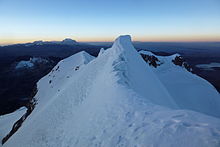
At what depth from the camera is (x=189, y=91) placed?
23359 mm

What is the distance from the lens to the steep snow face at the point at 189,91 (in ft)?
66.9

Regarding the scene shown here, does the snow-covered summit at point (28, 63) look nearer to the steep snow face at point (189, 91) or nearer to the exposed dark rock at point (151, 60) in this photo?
the exposed dark rock at point (151, 60)

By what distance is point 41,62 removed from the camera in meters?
135

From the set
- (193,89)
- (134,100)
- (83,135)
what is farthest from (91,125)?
(193,89)

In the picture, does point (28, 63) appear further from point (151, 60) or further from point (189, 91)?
point (189, 91)

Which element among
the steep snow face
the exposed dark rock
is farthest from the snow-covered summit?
the steep snow face

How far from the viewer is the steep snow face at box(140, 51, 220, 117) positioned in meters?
20.4

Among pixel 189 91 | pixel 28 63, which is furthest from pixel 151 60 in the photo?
pixel 28 63

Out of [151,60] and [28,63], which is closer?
[151,60]

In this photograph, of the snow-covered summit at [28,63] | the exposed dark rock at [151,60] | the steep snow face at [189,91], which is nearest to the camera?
the steep snow face at [189,91]

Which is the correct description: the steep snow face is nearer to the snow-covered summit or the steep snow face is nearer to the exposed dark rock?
the exposed dark rock

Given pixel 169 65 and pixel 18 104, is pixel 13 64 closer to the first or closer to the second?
pixel 18 104

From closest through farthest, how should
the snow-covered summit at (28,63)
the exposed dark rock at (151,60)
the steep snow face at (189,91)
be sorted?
the steep snow face at (189,91)
the exposed dark rock at (151,60)
the snow-covered summit at (28,63)

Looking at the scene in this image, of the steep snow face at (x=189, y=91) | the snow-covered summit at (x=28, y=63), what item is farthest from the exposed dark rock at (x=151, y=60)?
the snow-covered summit at (x=28, y=63)
